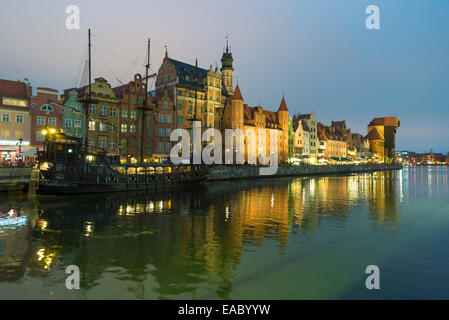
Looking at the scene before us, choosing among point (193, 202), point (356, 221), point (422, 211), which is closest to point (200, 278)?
point (356, 221)

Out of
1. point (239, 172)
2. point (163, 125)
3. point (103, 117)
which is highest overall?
point (103, 117)

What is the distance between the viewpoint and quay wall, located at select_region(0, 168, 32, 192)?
130 ft

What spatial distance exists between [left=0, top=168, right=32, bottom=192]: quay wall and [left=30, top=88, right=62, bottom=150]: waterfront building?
17039 mm

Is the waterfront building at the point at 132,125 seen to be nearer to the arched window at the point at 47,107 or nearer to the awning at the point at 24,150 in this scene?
the arched window at the point at 47,107

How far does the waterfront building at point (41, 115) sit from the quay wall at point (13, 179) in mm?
17039

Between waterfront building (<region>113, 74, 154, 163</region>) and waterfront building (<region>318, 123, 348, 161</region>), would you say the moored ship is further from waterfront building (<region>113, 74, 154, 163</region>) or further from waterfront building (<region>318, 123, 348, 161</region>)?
waterfront building (<region>318, 123, 348, 161</region>)

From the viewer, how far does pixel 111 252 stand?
16156 mm

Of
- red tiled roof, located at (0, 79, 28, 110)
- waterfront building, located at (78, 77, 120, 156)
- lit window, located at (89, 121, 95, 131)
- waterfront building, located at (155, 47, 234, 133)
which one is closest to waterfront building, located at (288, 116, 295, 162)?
waterfront building, located at (155, 47, 234, 133)

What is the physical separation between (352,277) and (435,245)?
30.6ft

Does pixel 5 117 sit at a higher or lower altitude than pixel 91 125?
higher

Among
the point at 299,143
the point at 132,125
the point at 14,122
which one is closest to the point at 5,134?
the point at 14,122

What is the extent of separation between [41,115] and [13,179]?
22.0 m

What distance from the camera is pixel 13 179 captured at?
40.6 metres

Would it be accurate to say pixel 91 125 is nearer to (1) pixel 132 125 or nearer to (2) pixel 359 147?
(1) pixel 132 125
